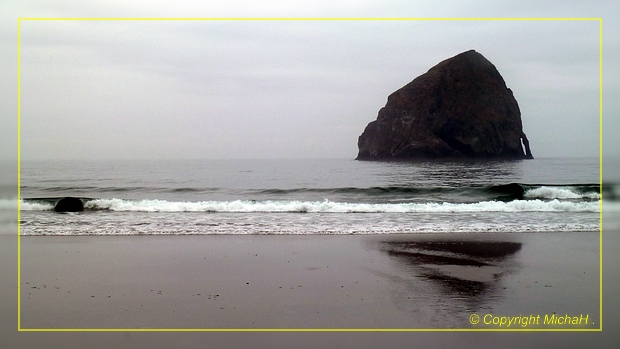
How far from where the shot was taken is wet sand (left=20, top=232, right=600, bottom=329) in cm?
485

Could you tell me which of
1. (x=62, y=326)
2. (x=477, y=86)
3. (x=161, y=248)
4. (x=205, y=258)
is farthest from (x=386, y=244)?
(x=477, y=86)

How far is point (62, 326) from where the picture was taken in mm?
4715

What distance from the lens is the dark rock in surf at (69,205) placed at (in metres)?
15.8

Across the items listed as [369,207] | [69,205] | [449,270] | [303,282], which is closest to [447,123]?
[369,207]

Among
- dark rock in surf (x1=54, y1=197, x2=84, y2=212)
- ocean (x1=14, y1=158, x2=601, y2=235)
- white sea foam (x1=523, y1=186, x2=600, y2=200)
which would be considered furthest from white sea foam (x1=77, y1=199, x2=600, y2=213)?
white sea foam (x1=523, y1=186, x2=600, y2=200)

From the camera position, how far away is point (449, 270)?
693 cm

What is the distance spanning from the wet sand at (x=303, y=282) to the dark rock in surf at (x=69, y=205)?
6661mm

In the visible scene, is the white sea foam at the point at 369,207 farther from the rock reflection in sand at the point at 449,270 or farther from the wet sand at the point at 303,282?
the wet sand at the point at 303,282

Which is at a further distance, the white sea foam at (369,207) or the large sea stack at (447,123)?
the large sea stack at (447,123)

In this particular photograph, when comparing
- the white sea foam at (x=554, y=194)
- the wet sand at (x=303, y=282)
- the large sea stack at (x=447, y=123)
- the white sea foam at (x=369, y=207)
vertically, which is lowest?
the wet sand at (x=303, y=282)

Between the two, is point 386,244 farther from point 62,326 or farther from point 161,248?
point 62,326

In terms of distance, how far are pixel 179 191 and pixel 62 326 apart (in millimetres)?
18696

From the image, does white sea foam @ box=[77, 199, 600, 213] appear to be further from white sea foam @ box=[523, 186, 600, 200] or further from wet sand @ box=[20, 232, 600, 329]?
wet sand @ box=[20, 232, 600, 329]

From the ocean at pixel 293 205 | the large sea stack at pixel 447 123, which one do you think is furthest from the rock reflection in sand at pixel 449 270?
the large sea stack at pixel 447 123
